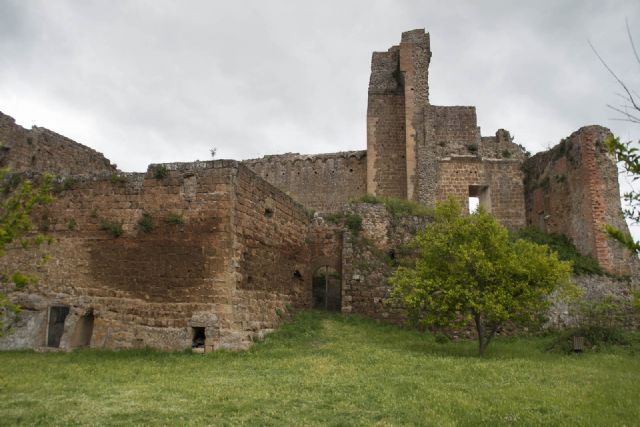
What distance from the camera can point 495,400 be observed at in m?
8.10

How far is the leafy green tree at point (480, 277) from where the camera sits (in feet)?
41.4

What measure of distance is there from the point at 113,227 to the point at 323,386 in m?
7.35

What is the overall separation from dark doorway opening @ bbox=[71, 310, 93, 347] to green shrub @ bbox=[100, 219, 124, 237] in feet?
6.52

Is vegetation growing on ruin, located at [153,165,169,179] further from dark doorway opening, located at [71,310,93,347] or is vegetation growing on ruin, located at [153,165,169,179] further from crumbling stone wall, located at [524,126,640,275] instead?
crumbling stone wall, located at [524,126,640,275]

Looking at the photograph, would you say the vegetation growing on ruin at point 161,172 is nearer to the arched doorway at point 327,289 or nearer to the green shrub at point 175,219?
Result: the green shrub at point 175,219

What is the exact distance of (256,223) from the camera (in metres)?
14.5

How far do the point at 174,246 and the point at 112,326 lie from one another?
2385 mm

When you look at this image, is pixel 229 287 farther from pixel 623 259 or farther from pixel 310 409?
pixel 623 259

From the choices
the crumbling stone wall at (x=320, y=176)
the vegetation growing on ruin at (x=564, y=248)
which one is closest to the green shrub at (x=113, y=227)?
the vegetation growing on ruin at (x=564, y=248)

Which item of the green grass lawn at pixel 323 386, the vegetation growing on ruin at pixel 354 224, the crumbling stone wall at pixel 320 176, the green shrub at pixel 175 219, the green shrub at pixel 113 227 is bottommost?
the green grass lawn at pixel 323 386

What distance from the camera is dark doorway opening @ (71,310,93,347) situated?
1344cm

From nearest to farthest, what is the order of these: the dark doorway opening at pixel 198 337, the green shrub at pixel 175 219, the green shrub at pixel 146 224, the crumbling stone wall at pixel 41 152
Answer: the dark doorway opening at pixel 198 337 < the green shrub at pixel 175 219 < the green shrub at pixel 146 224 < the crumbling stone wall at pixel 41 152

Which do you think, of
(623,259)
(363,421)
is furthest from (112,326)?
(623,259)

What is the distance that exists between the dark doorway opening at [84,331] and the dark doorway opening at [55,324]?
741mm
